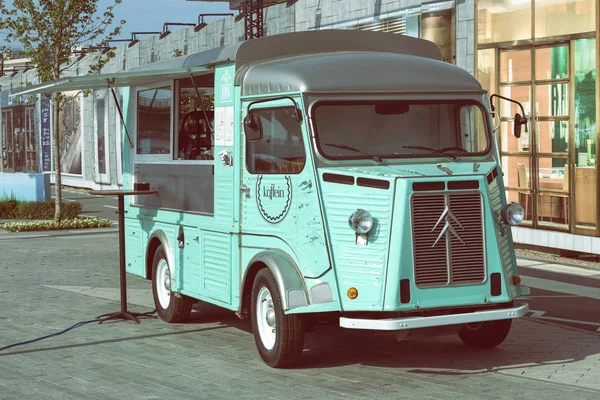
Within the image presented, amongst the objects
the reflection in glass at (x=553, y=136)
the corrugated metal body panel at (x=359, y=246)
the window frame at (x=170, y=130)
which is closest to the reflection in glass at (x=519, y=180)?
the reflection in glass at (x=553, y=136)

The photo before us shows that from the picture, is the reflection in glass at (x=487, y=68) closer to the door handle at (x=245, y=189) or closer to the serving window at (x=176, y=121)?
the serving window at (x=176, y=121)

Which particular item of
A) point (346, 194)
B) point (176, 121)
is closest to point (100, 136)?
point (176, 121)

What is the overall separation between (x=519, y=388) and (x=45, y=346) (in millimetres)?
4492

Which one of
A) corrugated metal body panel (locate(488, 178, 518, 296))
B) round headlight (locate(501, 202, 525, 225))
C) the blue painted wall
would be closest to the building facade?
corrugated metal body panel (locate(488, 178, 518, 296))

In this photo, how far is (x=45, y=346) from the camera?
410 inches

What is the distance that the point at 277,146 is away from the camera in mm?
9734

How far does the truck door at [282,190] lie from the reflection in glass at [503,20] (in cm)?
1134

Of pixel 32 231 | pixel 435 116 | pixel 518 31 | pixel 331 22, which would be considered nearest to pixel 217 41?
pixel 331 22

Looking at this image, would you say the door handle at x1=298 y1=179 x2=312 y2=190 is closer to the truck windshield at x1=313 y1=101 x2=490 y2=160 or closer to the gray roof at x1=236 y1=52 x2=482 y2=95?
the truck windshield at x1=313 y1=101 x2=490 y2=160

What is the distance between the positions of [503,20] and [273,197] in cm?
1233

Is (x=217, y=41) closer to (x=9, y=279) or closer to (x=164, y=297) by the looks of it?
(x=9, y=279)

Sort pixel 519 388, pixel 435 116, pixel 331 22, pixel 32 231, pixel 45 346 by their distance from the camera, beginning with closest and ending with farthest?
pixel 519 388, pixel 435 116, pixel 45 346, pixel 32 231, pixel 331 22

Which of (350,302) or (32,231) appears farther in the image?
(32,231)

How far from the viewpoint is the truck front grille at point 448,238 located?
8.73 m
